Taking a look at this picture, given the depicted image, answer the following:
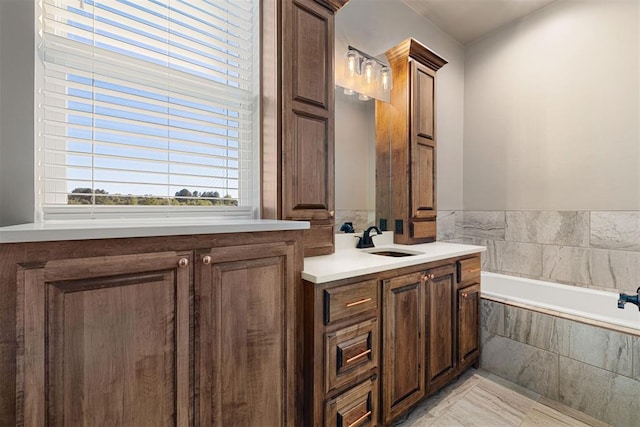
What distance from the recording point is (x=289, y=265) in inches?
48.0

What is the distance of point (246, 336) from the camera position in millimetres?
1100

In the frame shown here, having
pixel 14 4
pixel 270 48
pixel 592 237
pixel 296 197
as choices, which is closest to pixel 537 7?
pixel 592 237

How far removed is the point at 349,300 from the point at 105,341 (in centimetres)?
89

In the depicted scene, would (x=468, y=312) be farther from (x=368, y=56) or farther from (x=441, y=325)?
(x=368, y=56)

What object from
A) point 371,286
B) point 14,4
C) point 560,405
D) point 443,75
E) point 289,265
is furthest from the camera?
point 443,75

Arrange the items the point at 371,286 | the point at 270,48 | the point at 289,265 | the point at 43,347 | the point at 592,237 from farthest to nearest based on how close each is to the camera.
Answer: the point at 592,237 → the point at 270,48 → the point at 371,286 → the point at 289,265 → the point at 43,347

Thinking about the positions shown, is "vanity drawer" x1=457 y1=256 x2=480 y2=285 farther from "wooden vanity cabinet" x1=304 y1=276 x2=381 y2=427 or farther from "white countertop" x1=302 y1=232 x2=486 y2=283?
"wooden vanity cabinet" x1=304 y1=276 x2=381 y2=427

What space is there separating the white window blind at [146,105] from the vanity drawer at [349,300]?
0.72m

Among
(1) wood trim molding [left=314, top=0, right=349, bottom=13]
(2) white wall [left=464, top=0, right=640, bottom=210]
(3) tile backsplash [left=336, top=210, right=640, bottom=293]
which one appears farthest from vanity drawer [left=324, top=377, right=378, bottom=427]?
(2) white wall [left=464, top=0, right=640, bottom=210]

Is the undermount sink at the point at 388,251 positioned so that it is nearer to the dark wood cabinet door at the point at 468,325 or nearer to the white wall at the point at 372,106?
the white wall at the point at 372,106

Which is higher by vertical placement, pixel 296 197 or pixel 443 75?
pixel 443 75

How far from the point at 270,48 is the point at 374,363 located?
5.64ft

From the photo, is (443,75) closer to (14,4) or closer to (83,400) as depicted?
(14,4)

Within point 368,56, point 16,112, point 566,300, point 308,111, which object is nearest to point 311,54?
point 308,111
